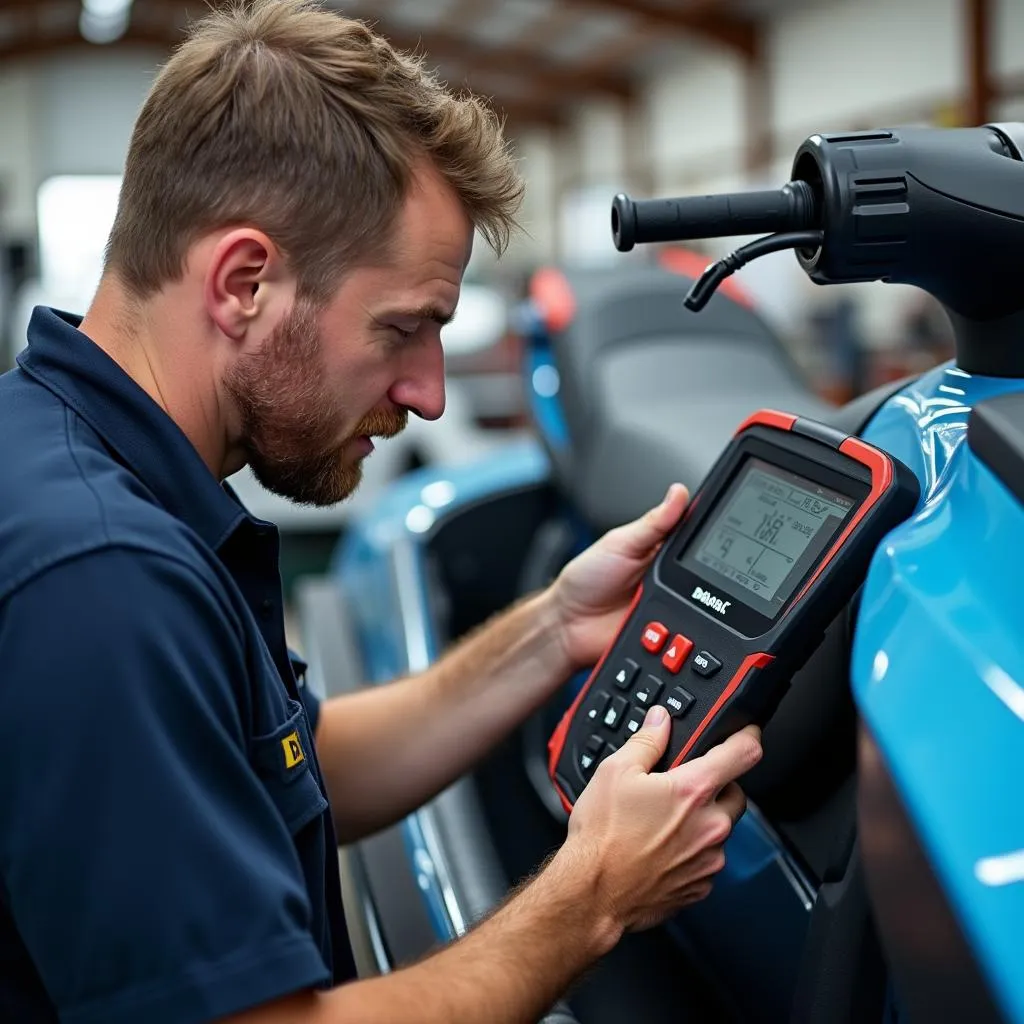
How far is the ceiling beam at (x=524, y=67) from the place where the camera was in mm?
11102

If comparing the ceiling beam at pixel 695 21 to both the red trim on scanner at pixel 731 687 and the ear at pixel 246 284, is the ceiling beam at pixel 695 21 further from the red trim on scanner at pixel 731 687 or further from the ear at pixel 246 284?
the red trim on scanner at pixel 731 687

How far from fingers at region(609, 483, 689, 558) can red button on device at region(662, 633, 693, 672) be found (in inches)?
5.9

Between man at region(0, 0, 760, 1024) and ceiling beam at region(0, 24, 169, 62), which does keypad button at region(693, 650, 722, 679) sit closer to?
man at region(0, 0, 760, 1024)

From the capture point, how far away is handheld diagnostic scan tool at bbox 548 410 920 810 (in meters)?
0.73

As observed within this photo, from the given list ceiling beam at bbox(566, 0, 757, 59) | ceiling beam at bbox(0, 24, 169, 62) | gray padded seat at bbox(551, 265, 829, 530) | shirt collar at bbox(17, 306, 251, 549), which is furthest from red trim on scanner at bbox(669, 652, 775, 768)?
ceiling beam at bbox(0, 24, 169, 62)

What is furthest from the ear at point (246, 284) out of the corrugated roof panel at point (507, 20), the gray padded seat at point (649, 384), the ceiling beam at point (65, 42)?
the ceiling beam at point (65, 42)

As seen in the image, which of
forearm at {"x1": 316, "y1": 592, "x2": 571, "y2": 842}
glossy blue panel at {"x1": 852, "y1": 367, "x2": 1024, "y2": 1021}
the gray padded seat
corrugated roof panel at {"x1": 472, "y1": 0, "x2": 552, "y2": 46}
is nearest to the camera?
glossy blue panel at {"x1": 852, "y1": 367, "x2": 1024, "y2": 1021}

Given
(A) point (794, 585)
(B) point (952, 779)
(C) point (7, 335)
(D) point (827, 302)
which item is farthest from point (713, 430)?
(D) point (827, 302)

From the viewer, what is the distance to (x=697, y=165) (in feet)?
35.4

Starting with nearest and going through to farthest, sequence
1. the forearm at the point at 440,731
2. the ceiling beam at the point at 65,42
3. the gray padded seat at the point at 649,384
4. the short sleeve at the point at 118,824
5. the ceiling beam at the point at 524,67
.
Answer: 1. the short sleeve at the point at 118,824
2. the forearm at the point at 440,731
3. the gray padded seat at the point at 649,384
4. the ceiling beam at the point at 524,67
5. the ceiling beam at the point at 65,42

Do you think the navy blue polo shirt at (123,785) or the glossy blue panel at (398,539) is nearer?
→ the navy blue polo shirt at (123,785)

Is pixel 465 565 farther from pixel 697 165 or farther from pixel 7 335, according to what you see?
pixel 697 165

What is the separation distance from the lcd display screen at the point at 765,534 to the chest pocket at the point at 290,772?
0.30 metres

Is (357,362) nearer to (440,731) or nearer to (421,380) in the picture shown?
(421,380)
